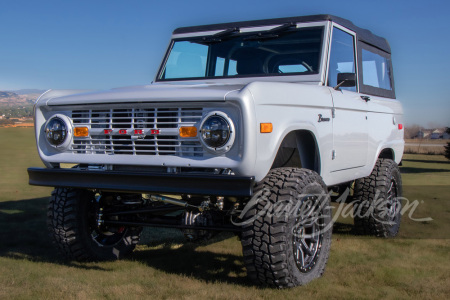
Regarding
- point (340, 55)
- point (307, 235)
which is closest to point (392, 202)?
point (340, 55)

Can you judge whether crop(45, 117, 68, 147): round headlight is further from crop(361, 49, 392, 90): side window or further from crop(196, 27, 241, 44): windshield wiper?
crop(361, 49, 392, 90): side window

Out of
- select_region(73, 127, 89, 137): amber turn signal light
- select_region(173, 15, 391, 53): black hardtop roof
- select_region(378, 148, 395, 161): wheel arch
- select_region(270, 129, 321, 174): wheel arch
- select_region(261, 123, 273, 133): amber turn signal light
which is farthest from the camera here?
select_region(378, 148, 395, 161): wheel arch

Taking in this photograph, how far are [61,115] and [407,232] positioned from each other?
174 inches

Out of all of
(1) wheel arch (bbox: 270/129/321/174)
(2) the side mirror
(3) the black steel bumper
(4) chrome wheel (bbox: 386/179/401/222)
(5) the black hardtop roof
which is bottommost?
(4) chrome wheel (bbox: 386/179/401/222)

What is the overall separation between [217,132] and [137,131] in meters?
0.67

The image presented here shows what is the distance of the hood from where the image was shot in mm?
3703

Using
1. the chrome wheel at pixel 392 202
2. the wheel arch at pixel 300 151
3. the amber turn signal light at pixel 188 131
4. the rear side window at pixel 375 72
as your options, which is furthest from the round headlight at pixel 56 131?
the chrome wheel at pixel 392 202

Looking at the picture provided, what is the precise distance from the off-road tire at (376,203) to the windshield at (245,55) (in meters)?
1.78

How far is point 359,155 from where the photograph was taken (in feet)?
17.6

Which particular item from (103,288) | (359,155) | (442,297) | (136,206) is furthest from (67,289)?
(359,155)

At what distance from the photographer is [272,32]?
Answer: 5.23 meters

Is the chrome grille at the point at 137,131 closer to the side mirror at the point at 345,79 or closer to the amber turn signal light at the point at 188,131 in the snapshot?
the amber turn signal light at the point at 188,131

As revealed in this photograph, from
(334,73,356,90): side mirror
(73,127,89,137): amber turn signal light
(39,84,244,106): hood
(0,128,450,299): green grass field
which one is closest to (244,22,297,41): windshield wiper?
(334,73,356,90): side mirror

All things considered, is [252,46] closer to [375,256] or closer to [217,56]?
[217,56]
